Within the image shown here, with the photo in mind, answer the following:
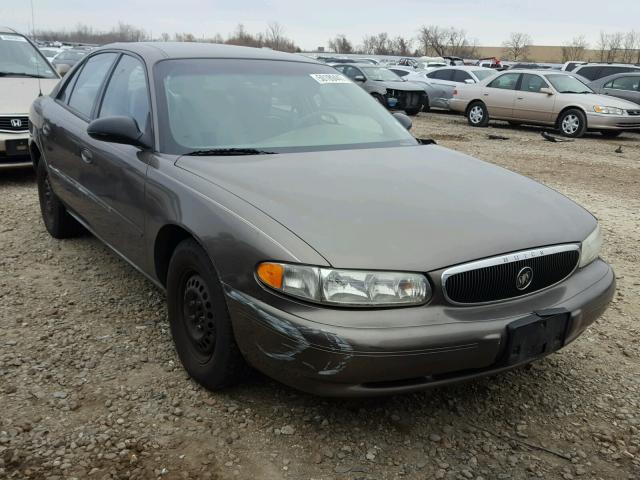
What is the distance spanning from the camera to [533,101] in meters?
13.6

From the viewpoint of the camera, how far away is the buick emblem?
2.37 metres

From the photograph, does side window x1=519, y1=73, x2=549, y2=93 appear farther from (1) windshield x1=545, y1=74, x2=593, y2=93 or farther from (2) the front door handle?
(2) the front door handle

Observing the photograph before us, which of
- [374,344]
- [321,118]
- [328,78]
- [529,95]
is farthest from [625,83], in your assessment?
[374,344]

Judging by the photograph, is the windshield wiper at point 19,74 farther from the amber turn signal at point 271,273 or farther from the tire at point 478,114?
the tire at point 478,114

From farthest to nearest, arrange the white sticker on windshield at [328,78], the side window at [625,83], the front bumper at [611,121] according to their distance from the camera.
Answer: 1. the side window at [625,83]
2. the front bumper at [611,121]
3. the white sticker on windshield at [328,78]

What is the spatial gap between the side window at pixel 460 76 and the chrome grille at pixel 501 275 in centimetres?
1592

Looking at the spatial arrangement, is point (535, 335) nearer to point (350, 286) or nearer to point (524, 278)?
point (524, 278)

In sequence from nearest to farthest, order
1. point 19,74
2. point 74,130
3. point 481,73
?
1. point 74,130
2. point 19,74
3. point 481,73

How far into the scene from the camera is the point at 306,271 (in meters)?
2.16

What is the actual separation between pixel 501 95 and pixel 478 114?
2.59 ft

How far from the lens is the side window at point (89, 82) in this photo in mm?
4016

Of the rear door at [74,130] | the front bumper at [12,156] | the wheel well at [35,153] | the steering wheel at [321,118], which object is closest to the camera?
the steering wheel at [321,118]


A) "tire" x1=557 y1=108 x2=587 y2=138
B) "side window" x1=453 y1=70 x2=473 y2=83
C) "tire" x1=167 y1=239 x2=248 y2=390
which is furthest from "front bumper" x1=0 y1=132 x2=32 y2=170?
"side window" x1=453 y1=70 x2=473 y2=83

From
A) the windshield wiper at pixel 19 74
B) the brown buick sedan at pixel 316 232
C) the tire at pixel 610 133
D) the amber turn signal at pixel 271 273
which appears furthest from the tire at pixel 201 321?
the tire at pixel 610 133
